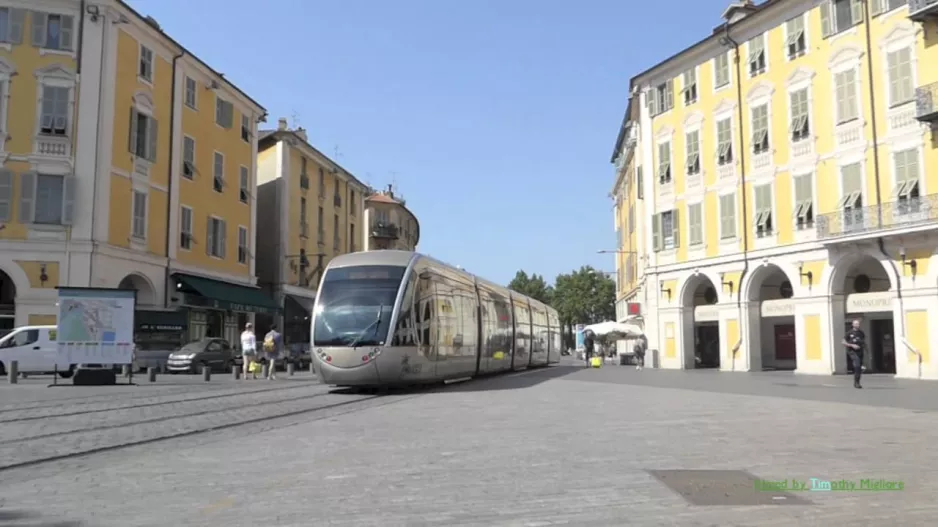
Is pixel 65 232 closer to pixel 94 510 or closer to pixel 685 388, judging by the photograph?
pixel 685 388

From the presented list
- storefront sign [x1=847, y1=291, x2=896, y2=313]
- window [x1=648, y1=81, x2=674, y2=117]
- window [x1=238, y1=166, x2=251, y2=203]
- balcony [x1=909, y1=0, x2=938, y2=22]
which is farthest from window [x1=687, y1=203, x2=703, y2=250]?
window [x1=238, y1=166, x2=251, y2=203]

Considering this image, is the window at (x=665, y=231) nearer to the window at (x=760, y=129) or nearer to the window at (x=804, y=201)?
the window at (x=760, y=129)

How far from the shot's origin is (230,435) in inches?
416

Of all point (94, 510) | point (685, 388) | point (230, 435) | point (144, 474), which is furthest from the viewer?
point (685, 388)

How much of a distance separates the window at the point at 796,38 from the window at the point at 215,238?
27328mm

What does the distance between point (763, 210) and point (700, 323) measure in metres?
6.96

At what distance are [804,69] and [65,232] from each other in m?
28.9

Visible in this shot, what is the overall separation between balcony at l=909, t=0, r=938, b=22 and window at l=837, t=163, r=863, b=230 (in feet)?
16.9

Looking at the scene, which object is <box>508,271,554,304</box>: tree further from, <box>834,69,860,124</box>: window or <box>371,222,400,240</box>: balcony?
<box>834,69,860,124</box>: window

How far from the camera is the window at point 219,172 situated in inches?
1579

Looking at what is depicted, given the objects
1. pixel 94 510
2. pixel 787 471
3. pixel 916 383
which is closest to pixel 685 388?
pixel 916 383

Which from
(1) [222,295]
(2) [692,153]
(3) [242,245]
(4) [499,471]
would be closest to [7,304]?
(1) [222,295]

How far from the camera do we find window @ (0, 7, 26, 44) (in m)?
30.4

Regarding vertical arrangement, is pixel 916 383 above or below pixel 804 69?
below
